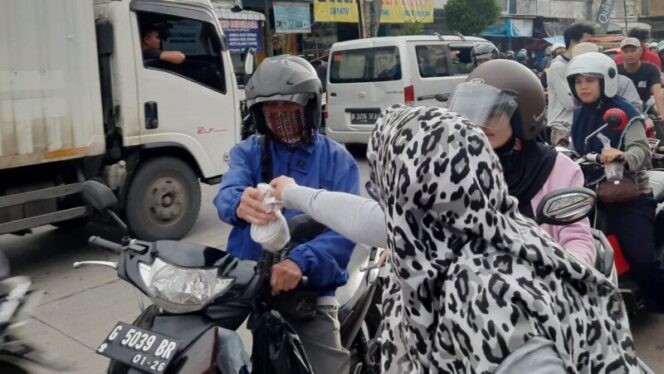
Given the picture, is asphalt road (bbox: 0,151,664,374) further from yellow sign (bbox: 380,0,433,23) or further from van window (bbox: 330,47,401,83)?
yellow sign (bbox: 380,0,433,23)

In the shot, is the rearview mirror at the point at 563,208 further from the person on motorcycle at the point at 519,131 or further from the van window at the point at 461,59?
the van window at the point at 461,59

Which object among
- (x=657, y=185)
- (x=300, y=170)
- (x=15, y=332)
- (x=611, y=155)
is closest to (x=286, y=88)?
(x=300, y=170)

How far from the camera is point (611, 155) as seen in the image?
346 cm

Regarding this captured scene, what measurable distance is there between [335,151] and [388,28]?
60.3 ft

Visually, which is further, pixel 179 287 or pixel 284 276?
pixel 284 276

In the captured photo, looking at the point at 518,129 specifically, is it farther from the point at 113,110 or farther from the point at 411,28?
the point at 411,28

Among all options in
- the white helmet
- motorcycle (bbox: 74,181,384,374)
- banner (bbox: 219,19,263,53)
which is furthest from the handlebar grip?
banner (bbox: 219,19,263,53)

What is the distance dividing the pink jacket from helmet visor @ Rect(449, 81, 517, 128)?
0.26m

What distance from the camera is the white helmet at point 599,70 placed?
3.65 m

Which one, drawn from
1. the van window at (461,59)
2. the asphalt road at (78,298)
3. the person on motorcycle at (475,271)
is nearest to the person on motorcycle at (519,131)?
the person on motorcycle at (475,271)

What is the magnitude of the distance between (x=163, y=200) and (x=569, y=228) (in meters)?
4.58

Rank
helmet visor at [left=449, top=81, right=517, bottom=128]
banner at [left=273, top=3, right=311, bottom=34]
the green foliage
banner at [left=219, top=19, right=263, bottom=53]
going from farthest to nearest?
1. the green foliage
2. banner at [left=273, top=3, right=311, bottom=34]
3. banner at [left=219, top=19, right=263, bottom=53]
4. helmet visor at [left=449, top=81, right=517, bottom=128]

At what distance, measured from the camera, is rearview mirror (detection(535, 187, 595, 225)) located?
177cm

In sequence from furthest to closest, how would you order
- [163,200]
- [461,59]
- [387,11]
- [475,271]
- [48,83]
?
[387,11], [461,59], [163,200], [48,83], [475,271]
